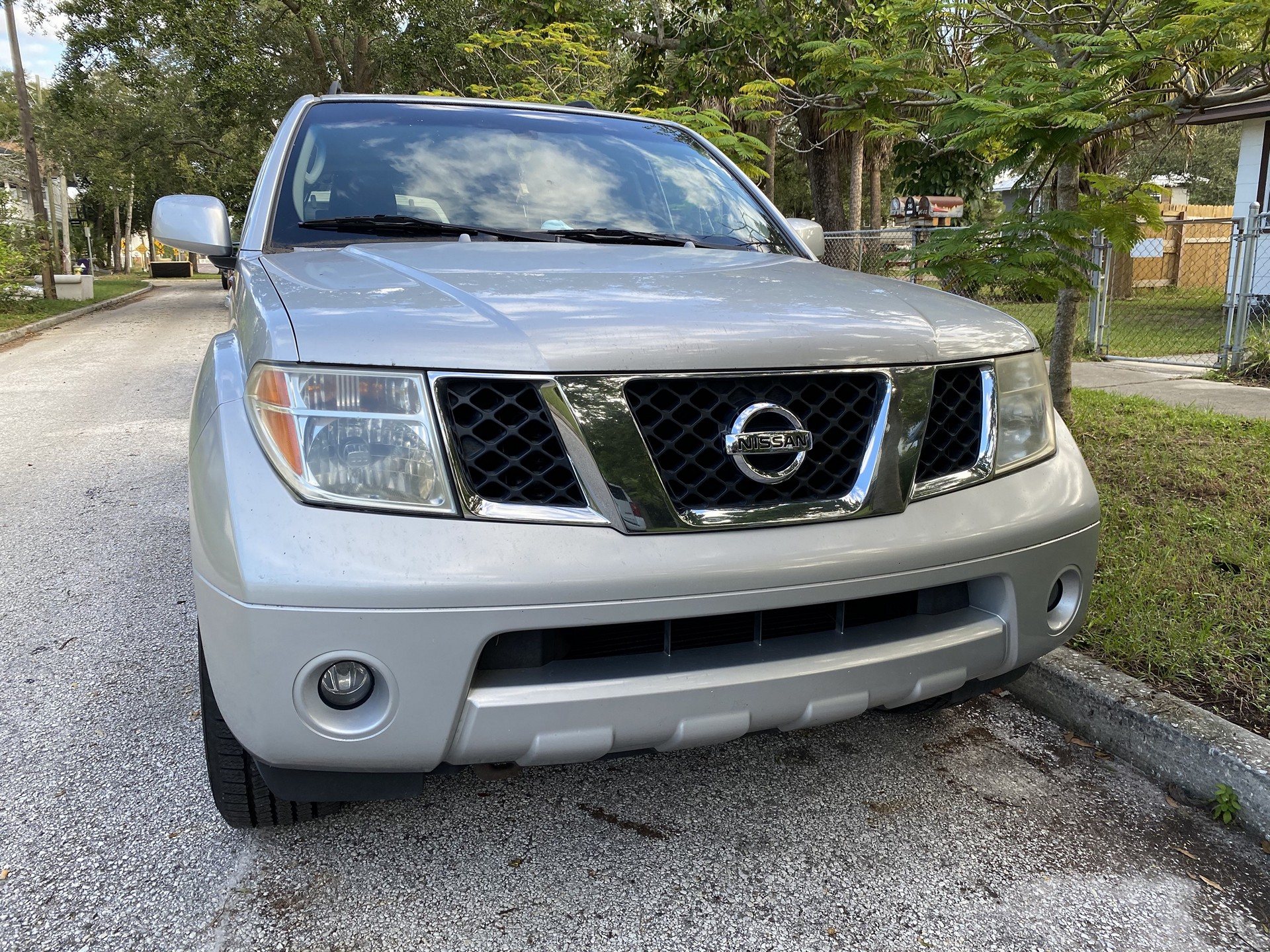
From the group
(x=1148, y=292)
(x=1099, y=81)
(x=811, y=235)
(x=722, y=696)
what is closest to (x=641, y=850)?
(x=722, y=696)

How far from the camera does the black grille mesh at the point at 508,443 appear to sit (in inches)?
67.8

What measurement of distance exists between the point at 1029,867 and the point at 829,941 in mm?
563

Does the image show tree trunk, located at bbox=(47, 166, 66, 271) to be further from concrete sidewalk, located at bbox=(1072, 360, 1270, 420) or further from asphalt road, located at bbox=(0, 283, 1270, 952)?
asphalt road, located at bbox=(0, 283, 1270, 952)

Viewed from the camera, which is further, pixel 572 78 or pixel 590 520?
pixel 572 78

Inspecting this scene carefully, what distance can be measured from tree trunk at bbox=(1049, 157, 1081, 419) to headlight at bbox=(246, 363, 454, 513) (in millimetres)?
4539

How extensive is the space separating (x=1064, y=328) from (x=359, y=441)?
493cm

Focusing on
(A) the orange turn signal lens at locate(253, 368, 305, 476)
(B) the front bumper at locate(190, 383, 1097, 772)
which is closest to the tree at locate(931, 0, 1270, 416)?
(B) the front bumper at locate(190, 383, 1097, 772)

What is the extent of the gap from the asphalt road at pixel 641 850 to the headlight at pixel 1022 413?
35.6 inches

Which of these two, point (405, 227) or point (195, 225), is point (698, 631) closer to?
point (405, 227)

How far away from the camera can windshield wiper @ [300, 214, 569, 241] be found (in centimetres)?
277

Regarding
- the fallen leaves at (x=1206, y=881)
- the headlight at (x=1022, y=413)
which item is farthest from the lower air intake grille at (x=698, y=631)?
the fallen leaves at (x=1206, y=881)

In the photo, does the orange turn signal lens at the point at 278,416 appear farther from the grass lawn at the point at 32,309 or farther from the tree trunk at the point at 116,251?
the tree trunk at the point at 116,251

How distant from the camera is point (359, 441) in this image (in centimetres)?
170

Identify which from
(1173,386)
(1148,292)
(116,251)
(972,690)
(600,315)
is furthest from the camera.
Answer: (116,251)
